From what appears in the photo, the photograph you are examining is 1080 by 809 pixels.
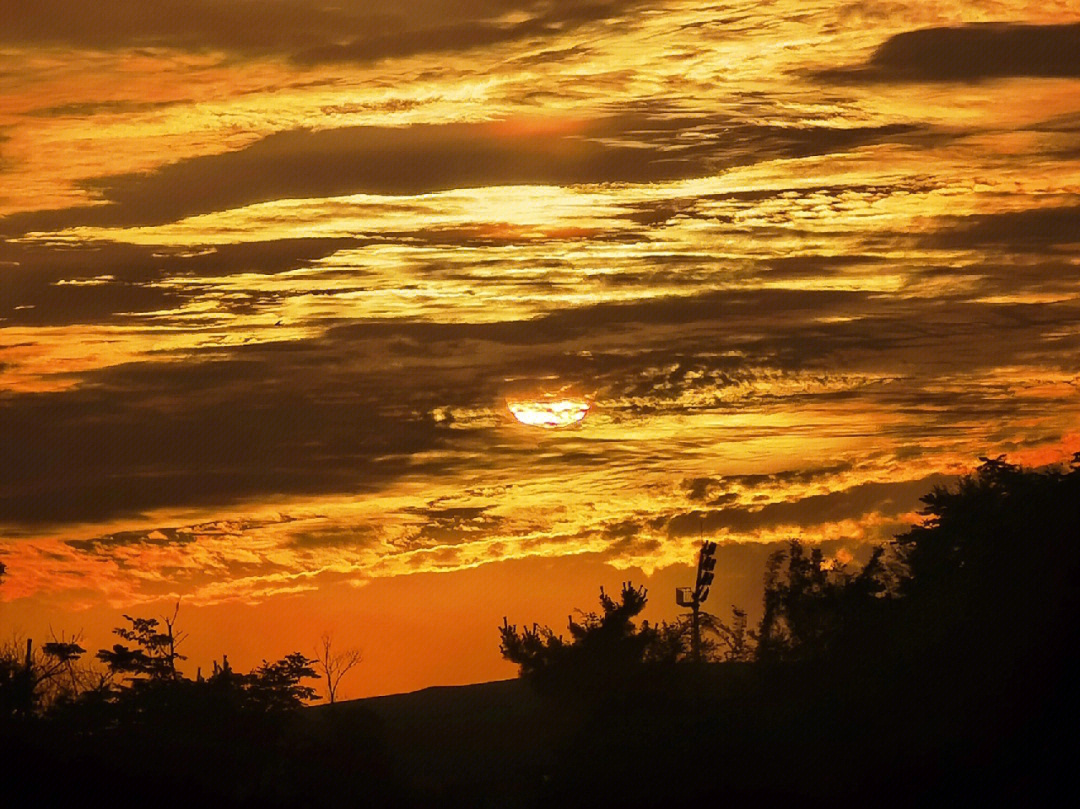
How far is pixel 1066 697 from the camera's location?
5278 cm

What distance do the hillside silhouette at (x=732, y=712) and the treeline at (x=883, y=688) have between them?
10 centimetres

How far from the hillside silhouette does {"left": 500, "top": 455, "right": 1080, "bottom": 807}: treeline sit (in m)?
0.10

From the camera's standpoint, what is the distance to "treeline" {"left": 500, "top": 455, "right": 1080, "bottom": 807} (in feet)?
A: 178

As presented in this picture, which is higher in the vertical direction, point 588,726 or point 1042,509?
point 1042,509

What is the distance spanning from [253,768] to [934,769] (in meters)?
→ 27.0

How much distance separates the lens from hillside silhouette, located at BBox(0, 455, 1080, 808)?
55.5 meters

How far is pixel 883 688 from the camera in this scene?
208 ft

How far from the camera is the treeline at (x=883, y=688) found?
54.1 m

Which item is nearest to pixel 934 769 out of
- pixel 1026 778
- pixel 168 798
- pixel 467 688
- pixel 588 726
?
pixel 1026 778

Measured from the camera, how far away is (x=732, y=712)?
6856cm

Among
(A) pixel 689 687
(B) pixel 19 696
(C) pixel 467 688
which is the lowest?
(C) pixel 467 688

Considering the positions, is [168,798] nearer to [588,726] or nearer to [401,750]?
[588,726]

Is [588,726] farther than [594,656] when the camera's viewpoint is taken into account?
No

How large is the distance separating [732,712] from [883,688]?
23.2ft
